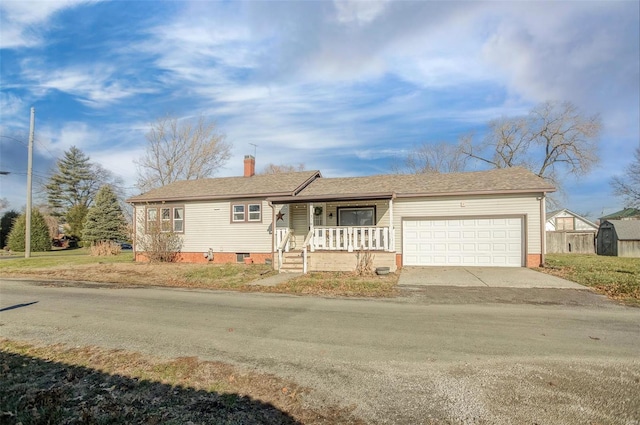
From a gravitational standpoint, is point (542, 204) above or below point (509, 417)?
above

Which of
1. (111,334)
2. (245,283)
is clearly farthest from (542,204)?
(111,334)

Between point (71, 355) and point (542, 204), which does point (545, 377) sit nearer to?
point (71, 355)

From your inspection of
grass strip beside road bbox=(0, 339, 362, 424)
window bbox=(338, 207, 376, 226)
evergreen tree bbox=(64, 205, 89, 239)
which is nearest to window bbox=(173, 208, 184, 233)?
window bbox=(338, 207, 376, 226)

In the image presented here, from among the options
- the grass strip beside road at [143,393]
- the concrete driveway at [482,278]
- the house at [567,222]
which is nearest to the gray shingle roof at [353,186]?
the concrete driveway at [482,278]

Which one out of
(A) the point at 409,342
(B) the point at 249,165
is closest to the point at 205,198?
(B) the point at 249,165

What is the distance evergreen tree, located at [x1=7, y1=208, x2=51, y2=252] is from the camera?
31062 mm

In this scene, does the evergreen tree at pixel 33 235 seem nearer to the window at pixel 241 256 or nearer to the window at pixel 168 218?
the window at pixel 168 218

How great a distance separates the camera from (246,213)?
17.2 metres

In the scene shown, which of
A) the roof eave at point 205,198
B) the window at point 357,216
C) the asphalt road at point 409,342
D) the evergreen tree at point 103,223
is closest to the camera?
the asphalt road at point 409,342

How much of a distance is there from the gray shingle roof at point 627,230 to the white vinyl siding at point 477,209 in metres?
15.9

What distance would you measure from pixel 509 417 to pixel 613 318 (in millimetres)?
5124

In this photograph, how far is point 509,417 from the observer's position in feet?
10.3

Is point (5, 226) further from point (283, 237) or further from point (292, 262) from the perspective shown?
point (292, 262)

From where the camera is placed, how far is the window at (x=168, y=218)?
710 inches
